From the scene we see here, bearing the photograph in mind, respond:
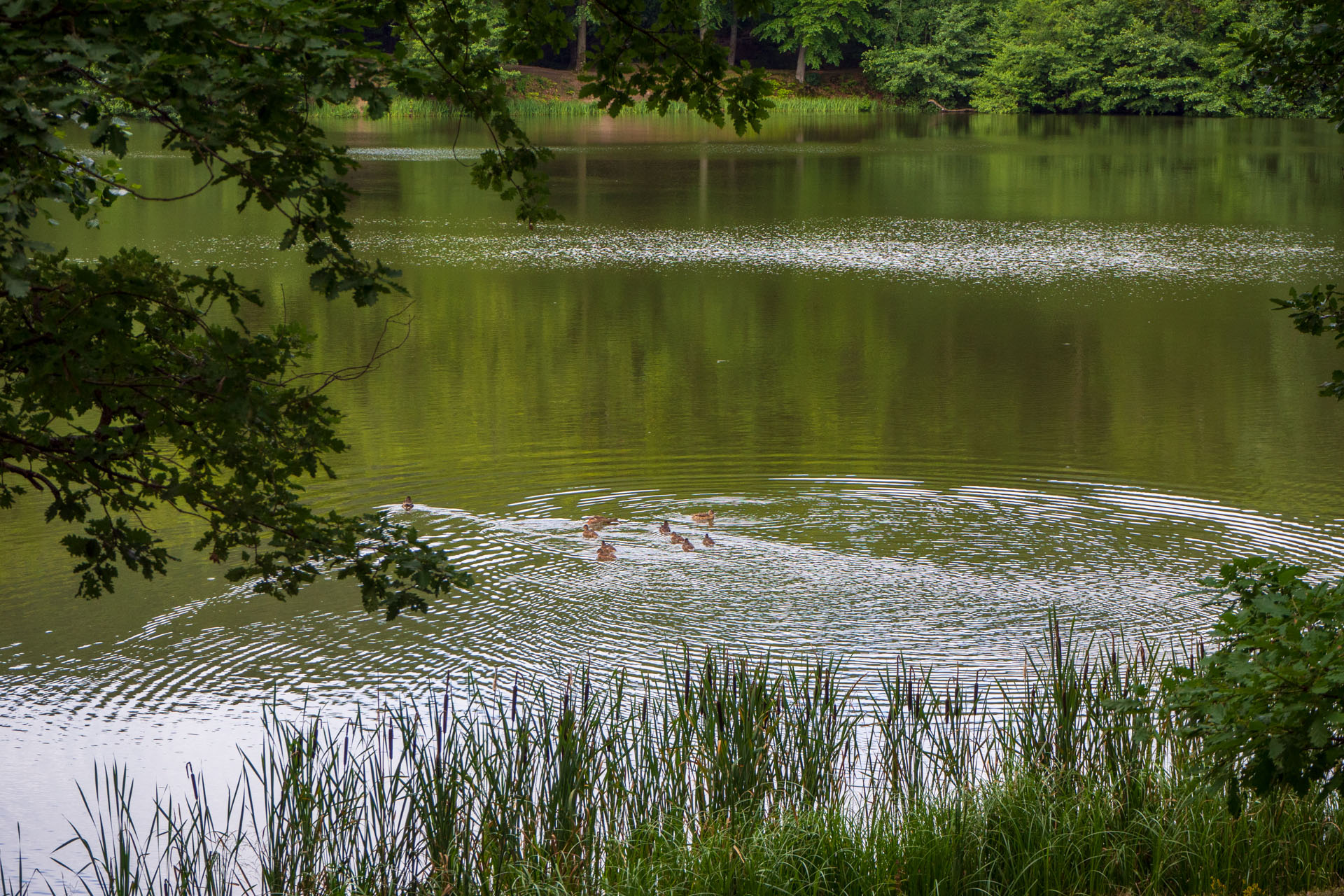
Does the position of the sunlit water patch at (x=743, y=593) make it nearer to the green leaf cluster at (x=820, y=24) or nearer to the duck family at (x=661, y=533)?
the duck family at (x=661, y=533)

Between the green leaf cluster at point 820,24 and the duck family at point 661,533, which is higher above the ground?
the green leaf cluster at point 820,24

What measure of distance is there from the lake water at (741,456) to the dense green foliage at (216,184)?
2.08m

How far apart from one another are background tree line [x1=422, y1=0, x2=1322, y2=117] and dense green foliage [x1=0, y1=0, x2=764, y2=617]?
40648 mm

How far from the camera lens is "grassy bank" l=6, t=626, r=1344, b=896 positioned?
4047 mm

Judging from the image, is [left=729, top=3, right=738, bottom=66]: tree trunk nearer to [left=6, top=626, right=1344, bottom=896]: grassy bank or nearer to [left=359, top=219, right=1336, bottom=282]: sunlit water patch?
[left=359, top=219, right=1336, bottom=282]: sunlit water patch

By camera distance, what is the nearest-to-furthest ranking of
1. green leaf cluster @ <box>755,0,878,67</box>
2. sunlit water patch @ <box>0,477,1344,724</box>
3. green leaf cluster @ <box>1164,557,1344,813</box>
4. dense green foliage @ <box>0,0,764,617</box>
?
dense green foliage @ <box>0,0,764,617</box>
green leaf cluster @ <box>1164,557,1344,813</box>
sunlit water patch @ <box>0,477,1344,724</box>
green leaf cluster @ <box>755,0,878,67</box>

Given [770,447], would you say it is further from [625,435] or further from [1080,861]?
[1080,861]

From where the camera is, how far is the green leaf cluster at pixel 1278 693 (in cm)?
280

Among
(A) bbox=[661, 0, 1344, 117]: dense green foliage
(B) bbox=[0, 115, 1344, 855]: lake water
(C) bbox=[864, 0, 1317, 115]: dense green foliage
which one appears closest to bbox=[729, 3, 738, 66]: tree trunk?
(A) bbox=[661, 0, 1344, 117]: dense green foliage

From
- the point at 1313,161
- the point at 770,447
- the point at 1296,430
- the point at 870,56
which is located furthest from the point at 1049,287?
the point at 870,56

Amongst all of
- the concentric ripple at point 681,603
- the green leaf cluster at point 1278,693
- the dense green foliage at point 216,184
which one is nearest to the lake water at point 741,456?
the concentric ripple at point 681,603

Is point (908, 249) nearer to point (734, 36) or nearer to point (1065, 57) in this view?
point (1065, 57)

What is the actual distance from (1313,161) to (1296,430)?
24.0 meters

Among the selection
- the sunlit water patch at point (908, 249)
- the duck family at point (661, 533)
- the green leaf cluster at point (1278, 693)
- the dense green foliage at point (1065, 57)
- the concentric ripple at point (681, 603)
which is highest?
the dense green foliage at point (1065, 57)
